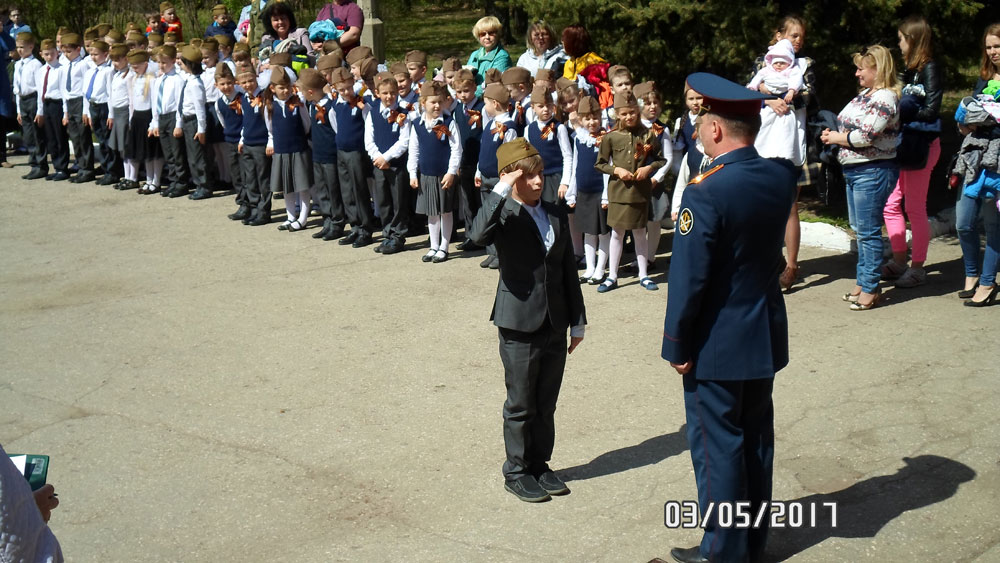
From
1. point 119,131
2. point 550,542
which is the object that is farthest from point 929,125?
point 119,131

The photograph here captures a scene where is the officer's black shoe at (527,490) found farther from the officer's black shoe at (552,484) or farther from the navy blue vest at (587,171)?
the navy blue vest at (587,171)

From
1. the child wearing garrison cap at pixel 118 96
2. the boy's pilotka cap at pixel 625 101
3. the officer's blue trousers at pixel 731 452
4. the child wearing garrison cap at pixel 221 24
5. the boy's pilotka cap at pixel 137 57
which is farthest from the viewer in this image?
the child wearing garrison cap at pixel 221 24

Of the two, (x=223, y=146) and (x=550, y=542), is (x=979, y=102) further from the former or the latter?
(x=223, y=146)

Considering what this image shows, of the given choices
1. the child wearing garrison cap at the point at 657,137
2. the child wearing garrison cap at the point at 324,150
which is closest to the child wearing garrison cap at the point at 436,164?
the child wearing garrison cap at the point at 324,150

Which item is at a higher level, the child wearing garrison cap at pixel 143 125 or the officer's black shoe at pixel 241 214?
the child wearing garrison cap at pixel 143 125

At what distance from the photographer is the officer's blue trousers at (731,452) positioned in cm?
437

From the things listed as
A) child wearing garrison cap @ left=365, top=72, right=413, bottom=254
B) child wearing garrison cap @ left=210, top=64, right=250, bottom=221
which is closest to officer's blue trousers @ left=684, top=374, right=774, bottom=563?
child wearing garrison cap @ left=365, top=72, right=413, bottom=254

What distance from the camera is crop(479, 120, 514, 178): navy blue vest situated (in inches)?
354

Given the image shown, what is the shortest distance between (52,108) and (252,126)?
4.22 meters

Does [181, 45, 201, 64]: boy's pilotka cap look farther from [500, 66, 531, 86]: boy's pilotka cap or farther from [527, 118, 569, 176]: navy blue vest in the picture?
[527, 118, 569, 176]: navy blue vest

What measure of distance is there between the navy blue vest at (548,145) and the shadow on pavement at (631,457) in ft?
11.7

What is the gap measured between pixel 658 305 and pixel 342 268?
2921 mm

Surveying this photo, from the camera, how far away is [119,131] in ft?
42.3

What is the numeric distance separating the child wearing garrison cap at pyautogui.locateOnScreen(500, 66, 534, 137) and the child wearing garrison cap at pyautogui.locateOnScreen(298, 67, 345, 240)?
189 centimetres
